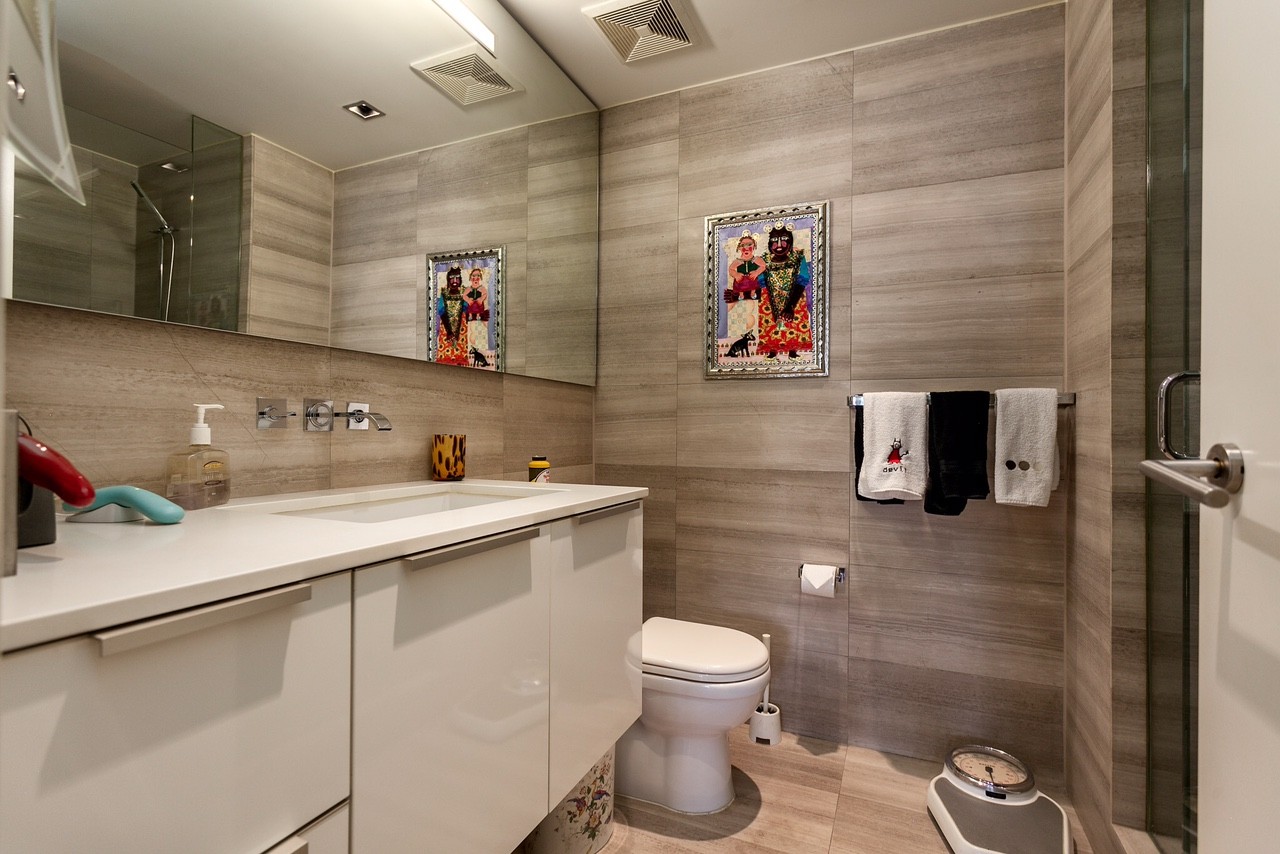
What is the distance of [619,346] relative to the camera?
2500 mm

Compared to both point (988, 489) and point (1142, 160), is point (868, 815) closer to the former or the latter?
point (988, 489)

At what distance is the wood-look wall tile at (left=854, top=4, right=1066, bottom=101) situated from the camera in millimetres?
1914

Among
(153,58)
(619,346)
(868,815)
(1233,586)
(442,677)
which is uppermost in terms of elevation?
(153,58)

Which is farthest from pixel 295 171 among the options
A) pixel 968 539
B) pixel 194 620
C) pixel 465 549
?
pixel 968 539

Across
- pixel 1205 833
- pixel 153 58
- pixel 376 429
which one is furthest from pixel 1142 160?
pixel 153 58

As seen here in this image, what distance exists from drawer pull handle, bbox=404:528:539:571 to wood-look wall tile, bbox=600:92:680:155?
6.10 ft

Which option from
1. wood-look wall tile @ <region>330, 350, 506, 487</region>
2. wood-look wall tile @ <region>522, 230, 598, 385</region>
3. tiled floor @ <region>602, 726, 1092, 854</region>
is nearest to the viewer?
wood-look wall tile @ <region>330, 350, 506, 487</region>

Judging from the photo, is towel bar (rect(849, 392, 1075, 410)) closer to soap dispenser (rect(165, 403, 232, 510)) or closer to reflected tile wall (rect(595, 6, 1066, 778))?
reflected tile wall (rect(595, 6, 1066, 778))

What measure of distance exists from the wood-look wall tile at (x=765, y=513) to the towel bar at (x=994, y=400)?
0.26m

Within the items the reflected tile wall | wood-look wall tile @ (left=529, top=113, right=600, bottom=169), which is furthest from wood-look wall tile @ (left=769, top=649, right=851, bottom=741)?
wood-look wall tile @ (left=529, top=113, right=600, bottom=169)

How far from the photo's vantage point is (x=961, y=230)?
2.00 metres

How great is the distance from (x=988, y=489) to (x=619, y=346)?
136 centimetres

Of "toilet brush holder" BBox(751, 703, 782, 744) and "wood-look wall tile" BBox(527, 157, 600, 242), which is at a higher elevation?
"wood-look wall tile" BBox(527, 157, 600, 242)

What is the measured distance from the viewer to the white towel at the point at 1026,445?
70.3 inches
